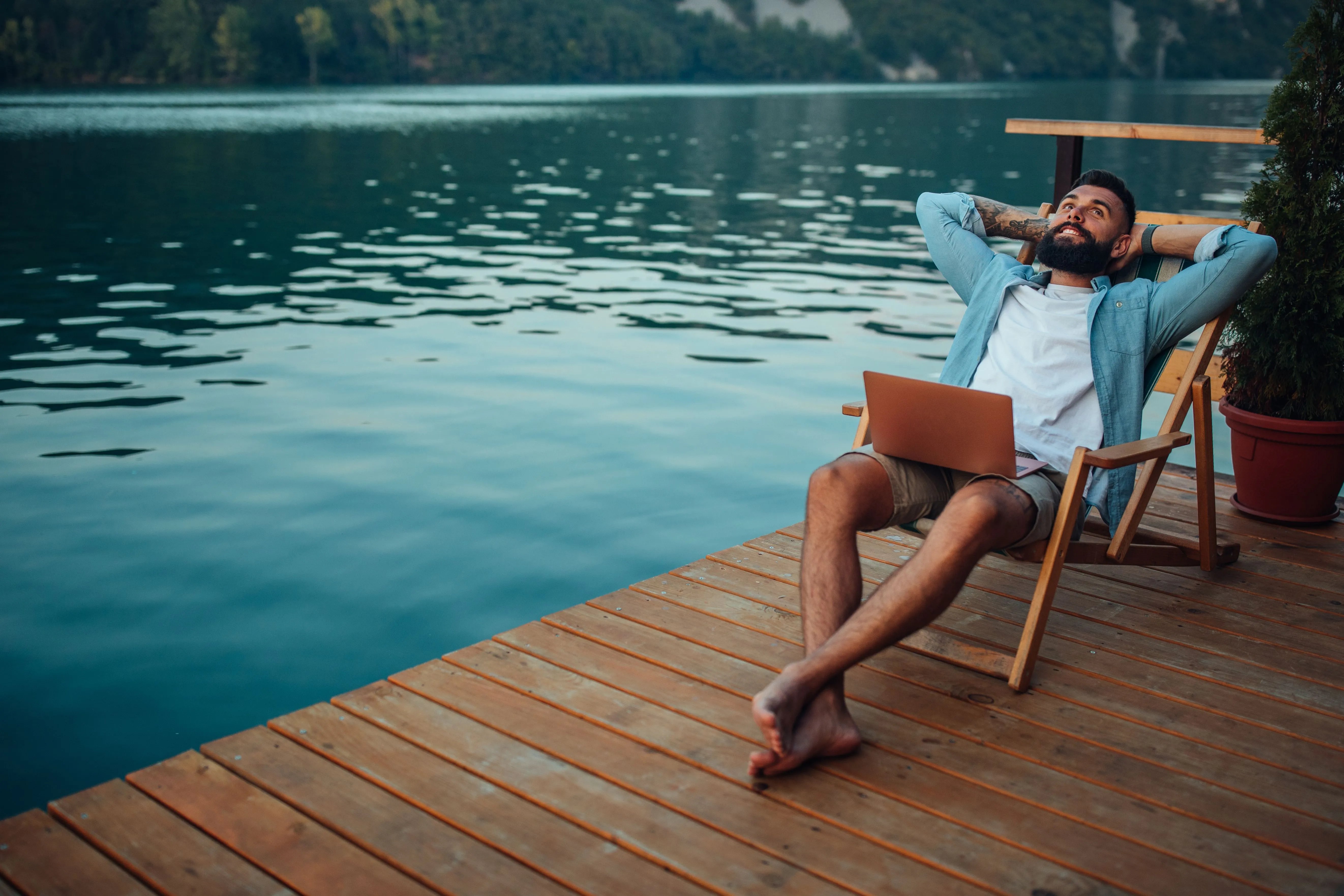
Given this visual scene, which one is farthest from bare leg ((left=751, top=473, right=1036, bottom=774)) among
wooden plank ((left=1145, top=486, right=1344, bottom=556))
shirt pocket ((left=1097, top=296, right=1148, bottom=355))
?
wooden plank ((left=1145, top=486, right=1344, bottom=556))

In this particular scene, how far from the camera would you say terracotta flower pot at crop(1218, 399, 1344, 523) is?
3568 mm

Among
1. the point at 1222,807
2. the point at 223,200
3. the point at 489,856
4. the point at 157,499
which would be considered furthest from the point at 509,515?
the point at 223,200

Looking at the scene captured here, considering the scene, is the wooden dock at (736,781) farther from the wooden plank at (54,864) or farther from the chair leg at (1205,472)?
the chair leg at (1205,472)

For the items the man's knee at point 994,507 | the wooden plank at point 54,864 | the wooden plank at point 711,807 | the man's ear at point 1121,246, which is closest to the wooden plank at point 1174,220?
the man's ear at point 1121,246

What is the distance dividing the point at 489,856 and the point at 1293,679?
1.96 meters

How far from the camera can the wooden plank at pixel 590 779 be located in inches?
76.4

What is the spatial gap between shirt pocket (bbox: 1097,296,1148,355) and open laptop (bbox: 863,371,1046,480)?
1.49ft

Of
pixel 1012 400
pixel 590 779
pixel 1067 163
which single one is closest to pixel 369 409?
pixel 1067 163

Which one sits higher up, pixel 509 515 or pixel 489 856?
pixel 489 856

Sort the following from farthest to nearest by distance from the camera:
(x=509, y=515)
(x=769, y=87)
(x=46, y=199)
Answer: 1. (x=769, y=87)
2. (x=46, y=199)
3. (x=509, y=515)

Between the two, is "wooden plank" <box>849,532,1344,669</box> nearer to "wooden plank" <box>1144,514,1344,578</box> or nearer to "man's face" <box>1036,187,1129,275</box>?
"wooden plank" <box>1144,514,1344,578</box>

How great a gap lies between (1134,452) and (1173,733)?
659 mm

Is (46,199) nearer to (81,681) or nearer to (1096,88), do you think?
(81,681)

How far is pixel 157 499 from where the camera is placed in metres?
5.09
